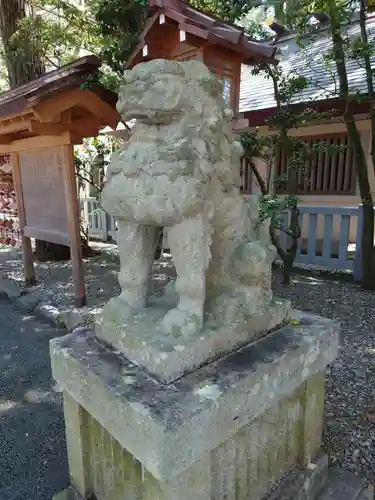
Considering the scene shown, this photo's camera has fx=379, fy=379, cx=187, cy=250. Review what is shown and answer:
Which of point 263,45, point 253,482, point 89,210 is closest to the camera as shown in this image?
point 253,482

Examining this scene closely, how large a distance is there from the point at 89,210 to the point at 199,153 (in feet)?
22.6

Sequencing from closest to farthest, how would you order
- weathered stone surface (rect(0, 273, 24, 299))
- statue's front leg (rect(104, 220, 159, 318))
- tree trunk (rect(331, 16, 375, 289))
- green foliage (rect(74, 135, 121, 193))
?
statue's front leg (rect(104, 220, 159, 318)) < tree trunk (rect(331, 16, 375, 289)) < weathered stone surface (rect(0, 273, 24, 299)) < green foliage (rect(74, 135, 121, 193))

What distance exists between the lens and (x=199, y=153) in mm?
1273

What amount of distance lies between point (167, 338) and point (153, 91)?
2.62 ft

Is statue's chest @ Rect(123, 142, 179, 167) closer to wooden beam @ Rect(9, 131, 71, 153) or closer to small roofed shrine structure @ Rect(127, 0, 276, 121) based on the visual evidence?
small roofed shrine structure @ Rect(127, 0, 276, 121)

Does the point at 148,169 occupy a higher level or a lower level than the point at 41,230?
higher

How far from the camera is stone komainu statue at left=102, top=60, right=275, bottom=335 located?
1217mm

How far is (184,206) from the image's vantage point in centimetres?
122

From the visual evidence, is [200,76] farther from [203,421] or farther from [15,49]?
[15,49]

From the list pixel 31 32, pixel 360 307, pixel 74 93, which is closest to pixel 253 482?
pixel 360 307

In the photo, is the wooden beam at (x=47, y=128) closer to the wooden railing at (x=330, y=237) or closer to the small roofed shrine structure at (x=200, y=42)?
the small roofed shrine structure at (x=200, y=42)

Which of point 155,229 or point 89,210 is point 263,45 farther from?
point 89,210

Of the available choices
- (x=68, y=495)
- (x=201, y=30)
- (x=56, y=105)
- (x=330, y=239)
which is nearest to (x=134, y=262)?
(x=68, y=495)

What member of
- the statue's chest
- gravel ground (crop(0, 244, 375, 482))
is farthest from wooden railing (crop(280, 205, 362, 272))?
the statue's chest
